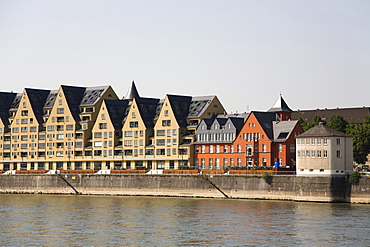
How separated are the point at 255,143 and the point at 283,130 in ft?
20.3

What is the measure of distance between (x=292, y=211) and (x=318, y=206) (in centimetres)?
868

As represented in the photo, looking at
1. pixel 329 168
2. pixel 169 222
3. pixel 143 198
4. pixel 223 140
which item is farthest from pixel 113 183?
pixel 169 222

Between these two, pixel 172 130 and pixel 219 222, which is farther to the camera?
pixel 172 130

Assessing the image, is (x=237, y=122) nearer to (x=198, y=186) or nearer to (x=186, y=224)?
(x=198, y=186)

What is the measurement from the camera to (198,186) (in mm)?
137125

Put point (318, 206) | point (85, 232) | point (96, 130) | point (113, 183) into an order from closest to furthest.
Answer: point (85, 232), point (318, 206), point (113, 183), point (96, 130)

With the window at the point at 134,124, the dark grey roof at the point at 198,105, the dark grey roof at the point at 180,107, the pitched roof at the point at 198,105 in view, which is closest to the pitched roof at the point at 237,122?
the pitched roof at the point at 198,105

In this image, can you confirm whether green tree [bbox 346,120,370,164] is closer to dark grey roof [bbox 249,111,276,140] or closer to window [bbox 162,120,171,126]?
dark grey roof [bbox 249,111,276,140]

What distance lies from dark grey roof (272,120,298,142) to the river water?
26108mm

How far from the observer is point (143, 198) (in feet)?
453

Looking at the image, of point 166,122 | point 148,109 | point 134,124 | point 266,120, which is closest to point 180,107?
point 166,122

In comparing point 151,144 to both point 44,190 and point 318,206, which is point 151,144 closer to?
point 44,190

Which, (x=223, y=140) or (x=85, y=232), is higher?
(x=223, y=140)

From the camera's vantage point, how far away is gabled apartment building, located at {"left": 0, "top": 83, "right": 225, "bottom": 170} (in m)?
166
